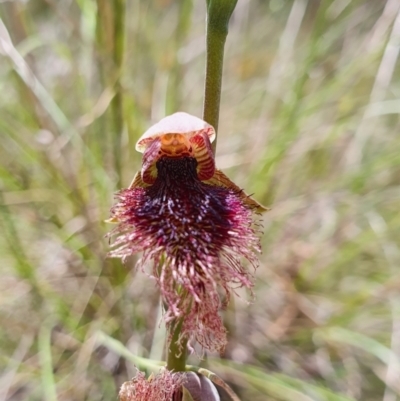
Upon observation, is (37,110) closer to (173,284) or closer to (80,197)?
(80,197)

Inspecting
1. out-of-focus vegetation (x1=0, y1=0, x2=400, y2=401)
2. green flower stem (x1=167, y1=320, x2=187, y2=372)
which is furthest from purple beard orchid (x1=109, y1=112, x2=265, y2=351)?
out-of-focus vegetation (x1=0, y1=0, x2=400, y2=401)

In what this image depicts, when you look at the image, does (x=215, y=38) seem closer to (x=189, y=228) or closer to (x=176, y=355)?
(x=189, y=228)

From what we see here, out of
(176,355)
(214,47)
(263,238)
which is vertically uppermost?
(263,238)

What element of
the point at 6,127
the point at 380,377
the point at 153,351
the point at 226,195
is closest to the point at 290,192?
the point at 380,377

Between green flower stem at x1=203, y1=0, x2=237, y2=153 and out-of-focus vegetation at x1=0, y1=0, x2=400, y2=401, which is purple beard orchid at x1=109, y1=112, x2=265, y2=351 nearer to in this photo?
green flower stem at x1=203, y1=0, x2=237, y2=153

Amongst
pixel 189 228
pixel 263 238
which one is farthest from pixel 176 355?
pixel 263 238
